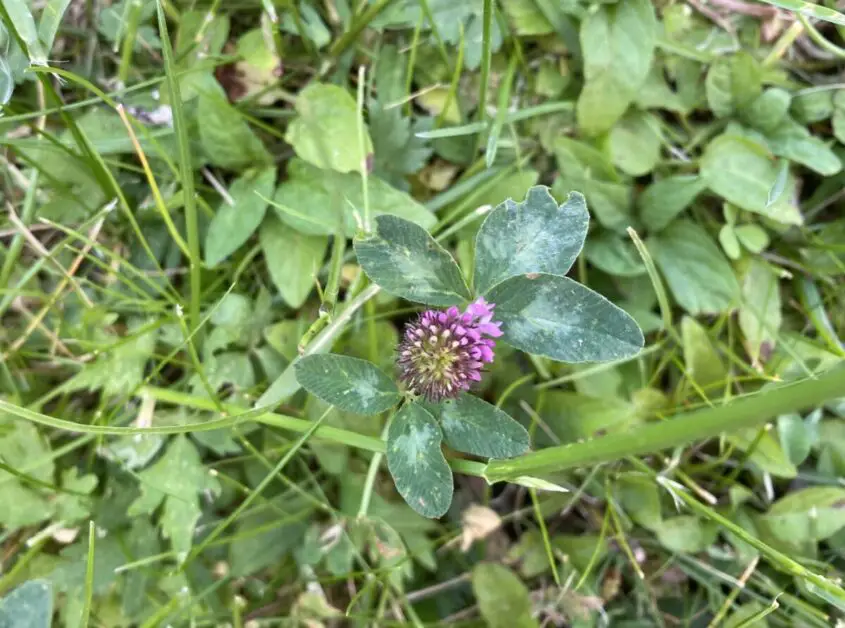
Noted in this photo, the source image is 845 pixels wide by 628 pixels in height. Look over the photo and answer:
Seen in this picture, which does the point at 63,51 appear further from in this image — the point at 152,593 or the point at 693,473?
the point at 693,473

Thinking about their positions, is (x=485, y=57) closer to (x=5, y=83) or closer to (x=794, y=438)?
(x=5, y=83)

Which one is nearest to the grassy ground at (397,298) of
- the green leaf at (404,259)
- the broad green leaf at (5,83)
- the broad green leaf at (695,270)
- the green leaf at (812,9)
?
the broad green leaf at (695,270)

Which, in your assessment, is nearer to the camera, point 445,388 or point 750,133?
point 445,388

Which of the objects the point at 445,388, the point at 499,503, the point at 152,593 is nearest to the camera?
the point at 445,388

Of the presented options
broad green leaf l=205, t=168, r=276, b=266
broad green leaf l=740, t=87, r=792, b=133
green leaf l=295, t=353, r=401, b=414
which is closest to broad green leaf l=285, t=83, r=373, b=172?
broad green leaf l=205, t=168, r=276, b=266

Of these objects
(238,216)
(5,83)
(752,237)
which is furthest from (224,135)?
(752,237)

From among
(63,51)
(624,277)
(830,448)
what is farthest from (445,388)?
(63,51)
